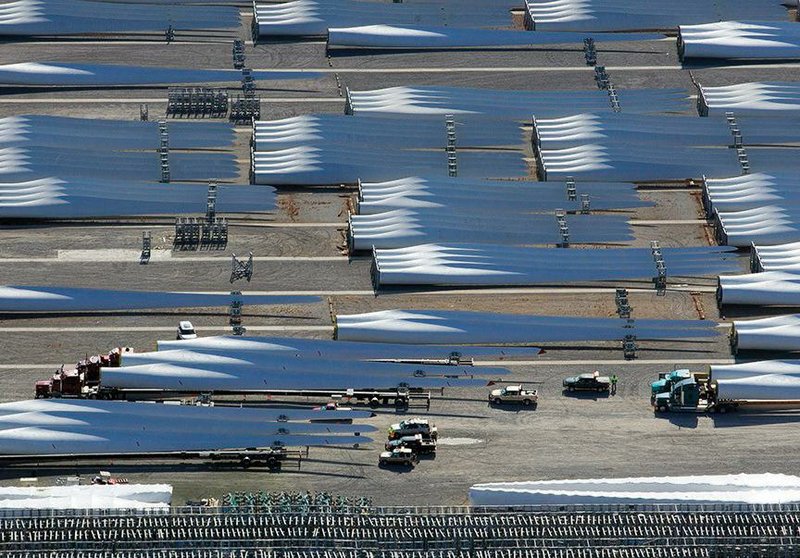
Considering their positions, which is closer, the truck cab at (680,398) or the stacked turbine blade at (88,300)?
the truck cab at (680,398)

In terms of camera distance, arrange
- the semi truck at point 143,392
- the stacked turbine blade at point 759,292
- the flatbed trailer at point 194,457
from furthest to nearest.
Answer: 1. the stacked turbine blade at point 759,292
2. the semi truck at point 143,392
3. the flatbed trailer at point 194,457

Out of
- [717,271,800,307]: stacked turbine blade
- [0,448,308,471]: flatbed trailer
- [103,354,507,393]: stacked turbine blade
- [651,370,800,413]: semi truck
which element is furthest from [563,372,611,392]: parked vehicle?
[0,448,308,471]: flatbed trailer

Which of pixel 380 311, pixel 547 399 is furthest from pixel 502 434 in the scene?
pixel 380 311

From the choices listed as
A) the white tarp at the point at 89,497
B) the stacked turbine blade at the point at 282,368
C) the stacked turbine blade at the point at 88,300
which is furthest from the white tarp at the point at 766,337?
the white tarp at the point at 89,497

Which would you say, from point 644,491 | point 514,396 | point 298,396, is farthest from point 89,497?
point 644,491

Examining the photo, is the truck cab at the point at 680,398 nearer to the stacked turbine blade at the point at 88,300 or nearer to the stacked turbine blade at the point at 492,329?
the stacked turbine blade at the point at 492,329

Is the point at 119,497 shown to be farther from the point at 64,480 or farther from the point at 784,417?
the point at 784,417

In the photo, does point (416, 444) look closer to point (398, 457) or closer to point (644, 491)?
point (398, 457)
